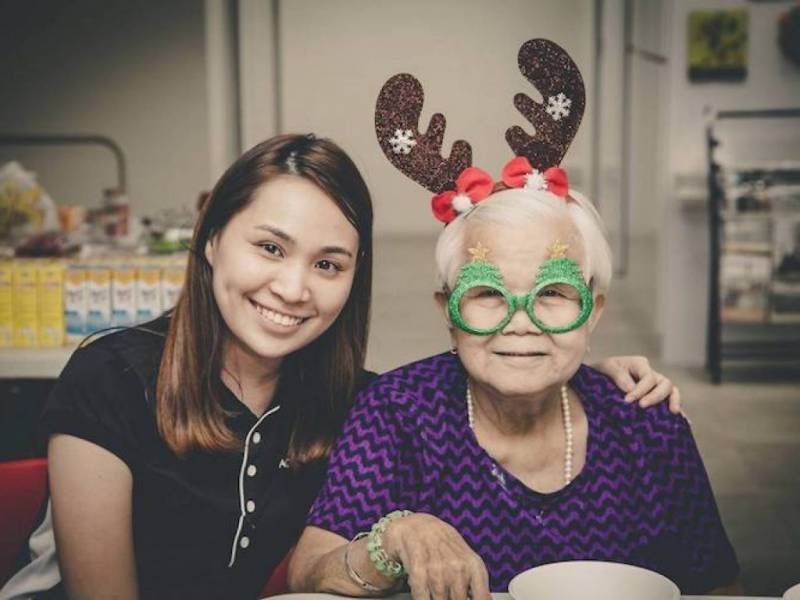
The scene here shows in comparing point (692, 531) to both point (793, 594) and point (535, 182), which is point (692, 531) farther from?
point (535, 182)

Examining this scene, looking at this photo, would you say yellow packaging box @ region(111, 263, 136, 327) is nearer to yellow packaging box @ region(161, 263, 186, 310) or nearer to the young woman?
yellow packaging box @ region(161, 263, 186, 310)

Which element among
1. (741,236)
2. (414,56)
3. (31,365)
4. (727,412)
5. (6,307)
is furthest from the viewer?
(414,56)

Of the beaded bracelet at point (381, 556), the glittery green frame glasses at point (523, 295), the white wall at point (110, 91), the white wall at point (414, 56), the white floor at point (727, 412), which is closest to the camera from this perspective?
the beaded bracelet at point (381, 556)

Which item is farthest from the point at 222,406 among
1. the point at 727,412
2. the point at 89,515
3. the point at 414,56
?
the point at 414,56

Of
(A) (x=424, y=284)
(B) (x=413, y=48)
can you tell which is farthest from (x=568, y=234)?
(B) (x=413, y=48)

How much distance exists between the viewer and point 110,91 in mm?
8344

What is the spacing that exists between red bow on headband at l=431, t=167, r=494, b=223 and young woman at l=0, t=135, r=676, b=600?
159mm

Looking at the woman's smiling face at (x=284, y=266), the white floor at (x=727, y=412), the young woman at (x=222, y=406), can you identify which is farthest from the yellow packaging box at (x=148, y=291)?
the white floor at (x=727, y=412)

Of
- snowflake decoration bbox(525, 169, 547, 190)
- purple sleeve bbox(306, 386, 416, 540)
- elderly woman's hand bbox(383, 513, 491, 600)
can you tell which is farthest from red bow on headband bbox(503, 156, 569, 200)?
elderly woman's hand bbox(383, 513, 491, 600)

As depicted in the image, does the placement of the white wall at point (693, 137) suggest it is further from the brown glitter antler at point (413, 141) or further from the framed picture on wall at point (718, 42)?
the brown glitter antler at point (413, 141)

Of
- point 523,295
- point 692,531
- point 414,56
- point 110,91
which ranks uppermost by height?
point 414,56

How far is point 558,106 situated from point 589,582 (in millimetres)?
752

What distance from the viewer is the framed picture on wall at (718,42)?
17.5 feet

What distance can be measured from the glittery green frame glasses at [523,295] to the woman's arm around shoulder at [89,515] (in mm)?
597
